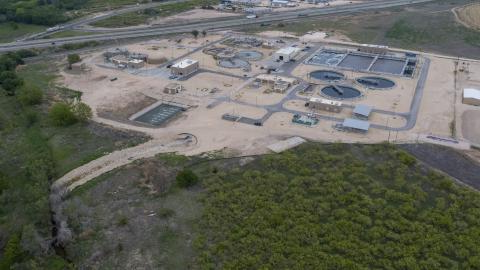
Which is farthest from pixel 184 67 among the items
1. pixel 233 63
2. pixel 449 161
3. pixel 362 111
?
pixel 449 161

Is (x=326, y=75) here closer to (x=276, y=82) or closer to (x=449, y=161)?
(x=276, y=82)

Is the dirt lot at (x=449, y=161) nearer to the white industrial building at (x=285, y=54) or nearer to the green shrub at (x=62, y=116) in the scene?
the white industrial building at (x=285, y=54)

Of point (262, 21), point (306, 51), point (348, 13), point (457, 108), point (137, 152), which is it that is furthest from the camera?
point (348, 13)

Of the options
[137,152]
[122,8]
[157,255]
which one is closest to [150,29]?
[122,8]

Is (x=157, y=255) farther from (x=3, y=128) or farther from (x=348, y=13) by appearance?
(x=348, y=13)

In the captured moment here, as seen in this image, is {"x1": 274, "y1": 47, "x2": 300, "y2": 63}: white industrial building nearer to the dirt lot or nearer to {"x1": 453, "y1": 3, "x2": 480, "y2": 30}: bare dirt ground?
the dirt lot

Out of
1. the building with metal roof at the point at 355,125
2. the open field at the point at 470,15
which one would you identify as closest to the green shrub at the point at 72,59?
the building with metal roof at the point at 355,125
